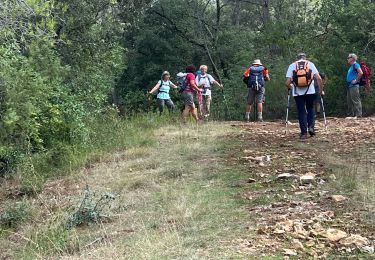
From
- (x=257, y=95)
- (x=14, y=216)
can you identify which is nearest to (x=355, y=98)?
(x=257, y=95)

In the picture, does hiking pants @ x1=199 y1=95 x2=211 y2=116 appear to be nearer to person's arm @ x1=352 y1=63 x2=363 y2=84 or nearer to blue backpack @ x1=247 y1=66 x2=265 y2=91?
blue backpack @ x1=247 y1=66 x2=265 y2=91

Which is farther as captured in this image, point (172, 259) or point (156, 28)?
point (156, 28)

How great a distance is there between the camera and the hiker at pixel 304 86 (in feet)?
31.5

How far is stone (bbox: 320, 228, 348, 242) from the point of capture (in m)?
4.54

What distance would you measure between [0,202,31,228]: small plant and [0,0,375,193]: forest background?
1.41 metres

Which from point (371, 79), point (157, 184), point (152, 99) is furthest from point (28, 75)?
point (152, 99)

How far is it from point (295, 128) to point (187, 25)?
15.1m

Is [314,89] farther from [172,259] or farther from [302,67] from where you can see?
[172,259]

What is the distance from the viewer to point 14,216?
682 centimetres

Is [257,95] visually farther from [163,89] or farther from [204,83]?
[163,89]

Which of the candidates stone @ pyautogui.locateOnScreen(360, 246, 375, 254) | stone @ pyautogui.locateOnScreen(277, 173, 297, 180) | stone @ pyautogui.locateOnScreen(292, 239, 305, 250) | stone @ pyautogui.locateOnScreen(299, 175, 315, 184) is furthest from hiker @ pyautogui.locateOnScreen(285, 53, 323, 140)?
stone @ pyautogui.locateOnScreen(360, 246, 375, 254)

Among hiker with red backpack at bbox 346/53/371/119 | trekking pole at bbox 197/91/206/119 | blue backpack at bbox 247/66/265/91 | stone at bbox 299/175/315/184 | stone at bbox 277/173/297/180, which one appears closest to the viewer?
stone at bbox 299/175/315/184

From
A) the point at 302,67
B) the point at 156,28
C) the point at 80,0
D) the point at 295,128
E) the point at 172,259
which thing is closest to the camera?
the point at 172,259

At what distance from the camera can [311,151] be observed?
338 inches
